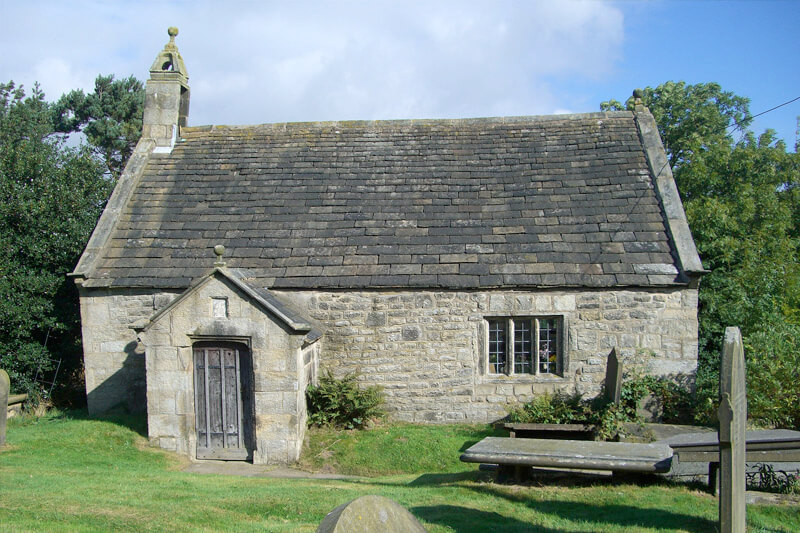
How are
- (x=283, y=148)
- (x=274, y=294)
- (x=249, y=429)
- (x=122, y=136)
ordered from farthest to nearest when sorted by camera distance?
1. (x=122, y=136)
2. (x=283, y=148)
3. (x=274, y=294)
4. (x=249, y=429)

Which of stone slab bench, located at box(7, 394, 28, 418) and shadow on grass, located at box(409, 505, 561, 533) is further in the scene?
stone slab bench, located at box(7, 394, 28, 418)

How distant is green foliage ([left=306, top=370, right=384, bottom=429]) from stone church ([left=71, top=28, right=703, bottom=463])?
43 cm

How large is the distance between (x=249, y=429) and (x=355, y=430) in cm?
208

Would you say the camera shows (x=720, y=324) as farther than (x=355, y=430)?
Yes

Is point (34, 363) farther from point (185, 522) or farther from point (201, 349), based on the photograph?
point (185, 522)

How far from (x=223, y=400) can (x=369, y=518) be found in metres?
7.48

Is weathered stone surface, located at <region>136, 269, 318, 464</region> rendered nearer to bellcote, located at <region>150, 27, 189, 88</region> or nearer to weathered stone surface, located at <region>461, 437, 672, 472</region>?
weathered stone surface, located at <region>461, 437, 672, 472</region>

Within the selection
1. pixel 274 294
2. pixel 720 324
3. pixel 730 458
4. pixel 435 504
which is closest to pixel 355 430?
pixel 274 294

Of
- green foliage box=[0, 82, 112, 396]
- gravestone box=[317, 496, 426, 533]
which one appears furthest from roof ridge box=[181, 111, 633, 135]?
gravestone box=[317, 496, 426, 533]

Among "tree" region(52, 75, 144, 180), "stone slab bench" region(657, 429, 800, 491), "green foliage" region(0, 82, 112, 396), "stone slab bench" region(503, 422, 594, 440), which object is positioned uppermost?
"tree" region(52, 75, 144, 180)

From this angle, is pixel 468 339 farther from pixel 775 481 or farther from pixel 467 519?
pixel 775 481

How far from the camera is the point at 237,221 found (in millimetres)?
14312

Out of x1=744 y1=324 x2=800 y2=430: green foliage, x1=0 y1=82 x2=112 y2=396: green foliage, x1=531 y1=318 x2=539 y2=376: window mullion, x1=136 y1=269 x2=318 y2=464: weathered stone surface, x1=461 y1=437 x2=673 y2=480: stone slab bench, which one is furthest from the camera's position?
x1=0 y1=82 x2=112 y2=396: green foliage

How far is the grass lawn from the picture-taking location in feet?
22.5
